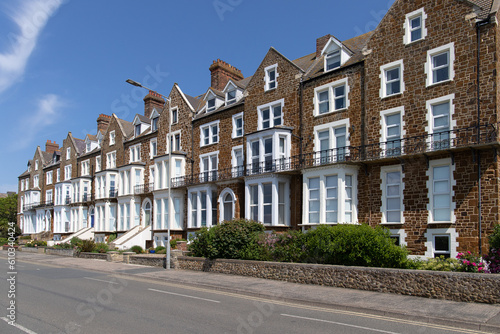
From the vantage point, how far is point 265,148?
27.4 meters

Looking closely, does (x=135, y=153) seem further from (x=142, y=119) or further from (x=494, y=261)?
(x=494, y=261)

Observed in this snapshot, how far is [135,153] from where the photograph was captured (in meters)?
42.5

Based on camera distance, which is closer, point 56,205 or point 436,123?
point 436,123

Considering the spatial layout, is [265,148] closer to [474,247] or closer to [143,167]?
[474,247]

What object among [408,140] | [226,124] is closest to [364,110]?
[408,140]

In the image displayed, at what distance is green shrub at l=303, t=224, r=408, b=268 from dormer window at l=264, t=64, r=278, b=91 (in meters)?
13.2

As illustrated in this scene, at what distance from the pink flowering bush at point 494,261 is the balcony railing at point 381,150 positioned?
5782 millimetres

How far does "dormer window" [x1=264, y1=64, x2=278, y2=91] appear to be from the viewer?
92.1 ft

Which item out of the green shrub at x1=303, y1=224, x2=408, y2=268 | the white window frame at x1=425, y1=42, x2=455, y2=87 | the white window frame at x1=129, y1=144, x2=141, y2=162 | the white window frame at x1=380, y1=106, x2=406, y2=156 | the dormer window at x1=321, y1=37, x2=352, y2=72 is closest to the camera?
the green shrub at x1=303, y1=224, x2=408, y2=268

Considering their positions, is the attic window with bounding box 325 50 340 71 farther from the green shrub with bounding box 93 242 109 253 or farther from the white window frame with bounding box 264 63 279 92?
the green shrub with bounding box 93 242 109 253

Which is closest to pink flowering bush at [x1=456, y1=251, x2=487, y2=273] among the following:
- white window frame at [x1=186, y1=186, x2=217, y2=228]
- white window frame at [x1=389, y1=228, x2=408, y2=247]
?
white window frame at [x1=389, y1=228, x2=408, y2=247]

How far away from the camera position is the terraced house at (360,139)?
18.5 meters

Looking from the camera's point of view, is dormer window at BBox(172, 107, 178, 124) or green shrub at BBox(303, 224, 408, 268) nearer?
green shrub at BBox(303, 224, 408, 268)

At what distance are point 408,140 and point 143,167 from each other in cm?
2722
